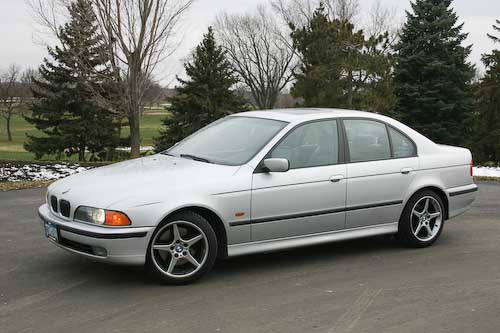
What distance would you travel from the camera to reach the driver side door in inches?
214

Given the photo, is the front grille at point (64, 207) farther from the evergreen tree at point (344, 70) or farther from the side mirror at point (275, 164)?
the evergreen tree at point (344, 70)

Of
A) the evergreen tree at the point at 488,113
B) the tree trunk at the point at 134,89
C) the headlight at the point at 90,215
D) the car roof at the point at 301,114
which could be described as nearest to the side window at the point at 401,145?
the car roof at the point at 301,114

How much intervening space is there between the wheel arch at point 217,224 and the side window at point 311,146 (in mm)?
809

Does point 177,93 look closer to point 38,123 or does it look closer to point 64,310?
point 38,123

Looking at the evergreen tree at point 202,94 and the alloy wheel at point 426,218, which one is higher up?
the evergreen tree at point 202,94

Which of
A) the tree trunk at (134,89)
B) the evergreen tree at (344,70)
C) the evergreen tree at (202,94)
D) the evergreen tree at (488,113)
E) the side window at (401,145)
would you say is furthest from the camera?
the evergreen tree at (202,94)

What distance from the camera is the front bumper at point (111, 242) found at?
188 inches

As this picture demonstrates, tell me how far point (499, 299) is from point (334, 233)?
163 centimetres

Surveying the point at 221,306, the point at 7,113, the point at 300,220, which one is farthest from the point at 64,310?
the point at 7,113

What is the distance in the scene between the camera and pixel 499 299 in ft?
15.6

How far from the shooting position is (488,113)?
3631 cm

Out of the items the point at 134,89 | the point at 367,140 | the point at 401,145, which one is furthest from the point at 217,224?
the point at 134,89

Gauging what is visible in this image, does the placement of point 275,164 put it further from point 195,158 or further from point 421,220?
point 421,220

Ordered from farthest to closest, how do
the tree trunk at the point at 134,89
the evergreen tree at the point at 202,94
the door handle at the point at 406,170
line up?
the evergreen tree at the point at 202,94 → the tree trunk at the point at 134,89 → the door handle at the point at 406,170
